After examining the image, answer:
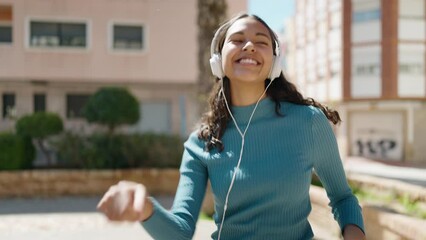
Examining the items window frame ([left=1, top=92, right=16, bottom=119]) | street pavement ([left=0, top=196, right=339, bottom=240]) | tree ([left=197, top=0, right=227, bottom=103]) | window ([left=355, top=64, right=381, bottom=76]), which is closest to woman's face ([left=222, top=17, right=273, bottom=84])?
street pavement ([left=0, top=196, right=339, bottom=240])

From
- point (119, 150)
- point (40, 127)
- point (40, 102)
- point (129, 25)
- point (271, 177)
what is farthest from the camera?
point (40, 102)

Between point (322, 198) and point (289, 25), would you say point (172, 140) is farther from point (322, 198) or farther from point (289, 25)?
point (289, 25)

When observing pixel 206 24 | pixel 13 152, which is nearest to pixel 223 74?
pixel 206 24

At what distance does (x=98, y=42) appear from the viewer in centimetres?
2012

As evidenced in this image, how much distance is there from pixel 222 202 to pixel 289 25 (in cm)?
4250

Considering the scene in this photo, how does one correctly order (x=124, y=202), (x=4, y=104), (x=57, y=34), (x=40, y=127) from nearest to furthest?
(x=124, y=202)
(x=40, y=127)
(x=57, y=34)
(x=4, y=104)

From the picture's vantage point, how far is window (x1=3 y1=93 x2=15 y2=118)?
21188mm

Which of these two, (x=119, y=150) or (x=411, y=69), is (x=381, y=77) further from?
(x=119, y=150)

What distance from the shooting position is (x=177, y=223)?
150 cm

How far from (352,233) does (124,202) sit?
0.85m

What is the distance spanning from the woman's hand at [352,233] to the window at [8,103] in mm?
21633

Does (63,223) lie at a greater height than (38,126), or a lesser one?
lesser

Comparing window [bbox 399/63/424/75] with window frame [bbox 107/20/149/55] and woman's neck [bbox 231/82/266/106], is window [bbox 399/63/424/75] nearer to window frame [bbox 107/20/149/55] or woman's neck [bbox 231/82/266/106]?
window frame [bbox 107/20/149/55]

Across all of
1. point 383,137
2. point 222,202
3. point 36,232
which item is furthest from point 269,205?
point 383,137
